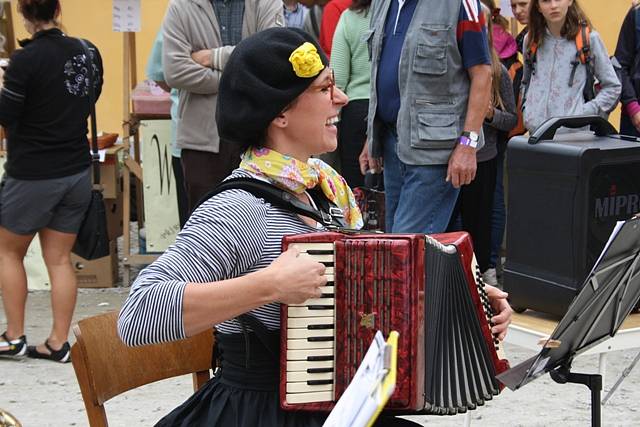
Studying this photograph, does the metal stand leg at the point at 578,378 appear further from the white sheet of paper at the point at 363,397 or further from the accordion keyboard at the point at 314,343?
the white sheet of paper at the point at 363,397

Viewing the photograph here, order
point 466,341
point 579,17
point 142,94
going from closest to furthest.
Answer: point 466,341 → point 579,17 → point 142,94

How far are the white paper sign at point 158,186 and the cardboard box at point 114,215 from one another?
0.81 ft

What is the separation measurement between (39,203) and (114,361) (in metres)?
2.40

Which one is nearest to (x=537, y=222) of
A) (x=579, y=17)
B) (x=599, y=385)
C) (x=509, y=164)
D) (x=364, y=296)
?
(x=509, y=164)

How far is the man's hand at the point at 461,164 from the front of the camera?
4043 mm

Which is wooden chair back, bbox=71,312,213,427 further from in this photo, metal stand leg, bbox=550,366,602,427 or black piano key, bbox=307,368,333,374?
metal stand leg, bbox=550,366,602,427

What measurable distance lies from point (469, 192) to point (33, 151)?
212 cm

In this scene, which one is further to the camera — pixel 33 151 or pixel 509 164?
pixel 33 151

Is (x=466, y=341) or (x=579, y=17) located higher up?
(x=579, y=17)

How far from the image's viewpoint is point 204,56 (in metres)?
5.05

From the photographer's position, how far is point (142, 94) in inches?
243

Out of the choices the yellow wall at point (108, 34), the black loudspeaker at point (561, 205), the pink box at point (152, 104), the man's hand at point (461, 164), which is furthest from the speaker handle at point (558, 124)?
the yellow wall at point (108, 34)

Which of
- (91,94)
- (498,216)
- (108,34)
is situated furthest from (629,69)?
(108,34)

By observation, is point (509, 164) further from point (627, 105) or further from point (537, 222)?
point (627, 105)
